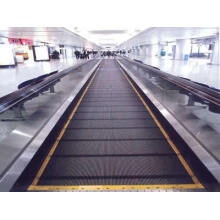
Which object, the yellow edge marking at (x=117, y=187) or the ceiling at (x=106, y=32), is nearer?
the yellow edge marking at (x=117, y=187)

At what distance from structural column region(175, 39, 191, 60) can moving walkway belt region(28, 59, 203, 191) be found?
90.7 ft

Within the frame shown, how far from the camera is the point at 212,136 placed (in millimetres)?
3307

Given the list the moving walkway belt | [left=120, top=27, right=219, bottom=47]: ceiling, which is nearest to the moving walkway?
the moving walkway belt

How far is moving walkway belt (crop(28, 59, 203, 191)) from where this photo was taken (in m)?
2.56

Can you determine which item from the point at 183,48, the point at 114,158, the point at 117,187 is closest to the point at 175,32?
the point at 183,48

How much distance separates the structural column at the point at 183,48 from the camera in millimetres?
27953

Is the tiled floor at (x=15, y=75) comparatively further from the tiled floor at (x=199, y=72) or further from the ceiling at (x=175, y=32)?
the tiled floor at (x=199, y=72)

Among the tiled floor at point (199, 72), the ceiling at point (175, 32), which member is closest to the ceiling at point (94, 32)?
the ceiling at point (175, 32)

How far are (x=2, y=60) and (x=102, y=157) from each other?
1939cm

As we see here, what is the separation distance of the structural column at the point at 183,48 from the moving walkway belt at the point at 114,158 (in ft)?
90.7

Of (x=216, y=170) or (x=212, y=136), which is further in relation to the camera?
(x=212, y=136)

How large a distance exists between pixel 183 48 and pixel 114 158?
30.1 meters
